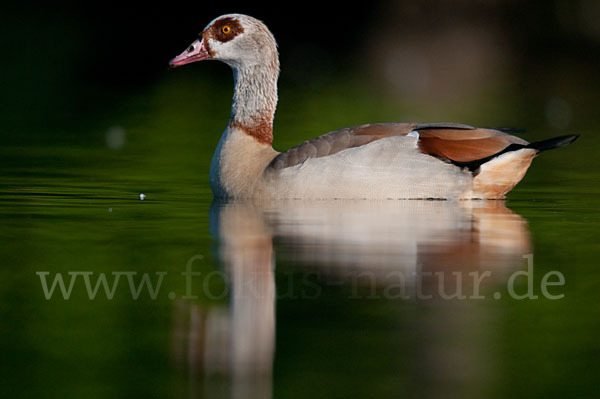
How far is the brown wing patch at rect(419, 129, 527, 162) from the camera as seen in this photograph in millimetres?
12461

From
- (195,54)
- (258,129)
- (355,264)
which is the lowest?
(355,264)

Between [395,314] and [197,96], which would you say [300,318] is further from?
[197,96]

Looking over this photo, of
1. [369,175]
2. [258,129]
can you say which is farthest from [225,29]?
[369,175]

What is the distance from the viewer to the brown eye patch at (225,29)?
524 inches

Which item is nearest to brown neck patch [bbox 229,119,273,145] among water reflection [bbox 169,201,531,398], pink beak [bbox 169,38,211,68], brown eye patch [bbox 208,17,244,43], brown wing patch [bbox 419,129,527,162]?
pink beak [bbox 169,38,211,68]

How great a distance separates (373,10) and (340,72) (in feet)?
41.0

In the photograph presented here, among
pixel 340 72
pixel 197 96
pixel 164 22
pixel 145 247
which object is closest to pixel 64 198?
pixel 145 247

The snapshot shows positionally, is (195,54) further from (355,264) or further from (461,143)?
(355,264)

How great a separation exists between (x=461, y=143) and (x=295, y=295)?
17.1 ft

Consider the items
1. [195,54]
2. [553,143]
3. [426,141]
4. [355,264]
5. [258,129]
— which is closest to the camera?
[355,264]

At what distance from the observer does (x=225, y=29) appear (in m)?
13.3

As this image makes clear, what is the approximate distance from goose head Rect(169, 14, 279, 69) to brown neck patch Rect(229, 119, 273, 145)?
622 millimetres

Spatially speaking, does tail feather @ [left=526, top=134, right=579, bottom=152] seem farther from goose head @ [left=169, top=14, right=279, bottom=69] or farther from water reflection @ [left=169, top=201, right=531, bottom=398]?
goose head @ [left=169, top=14, right=279, bottom=69]

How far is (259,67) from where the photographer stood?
13383 mm
